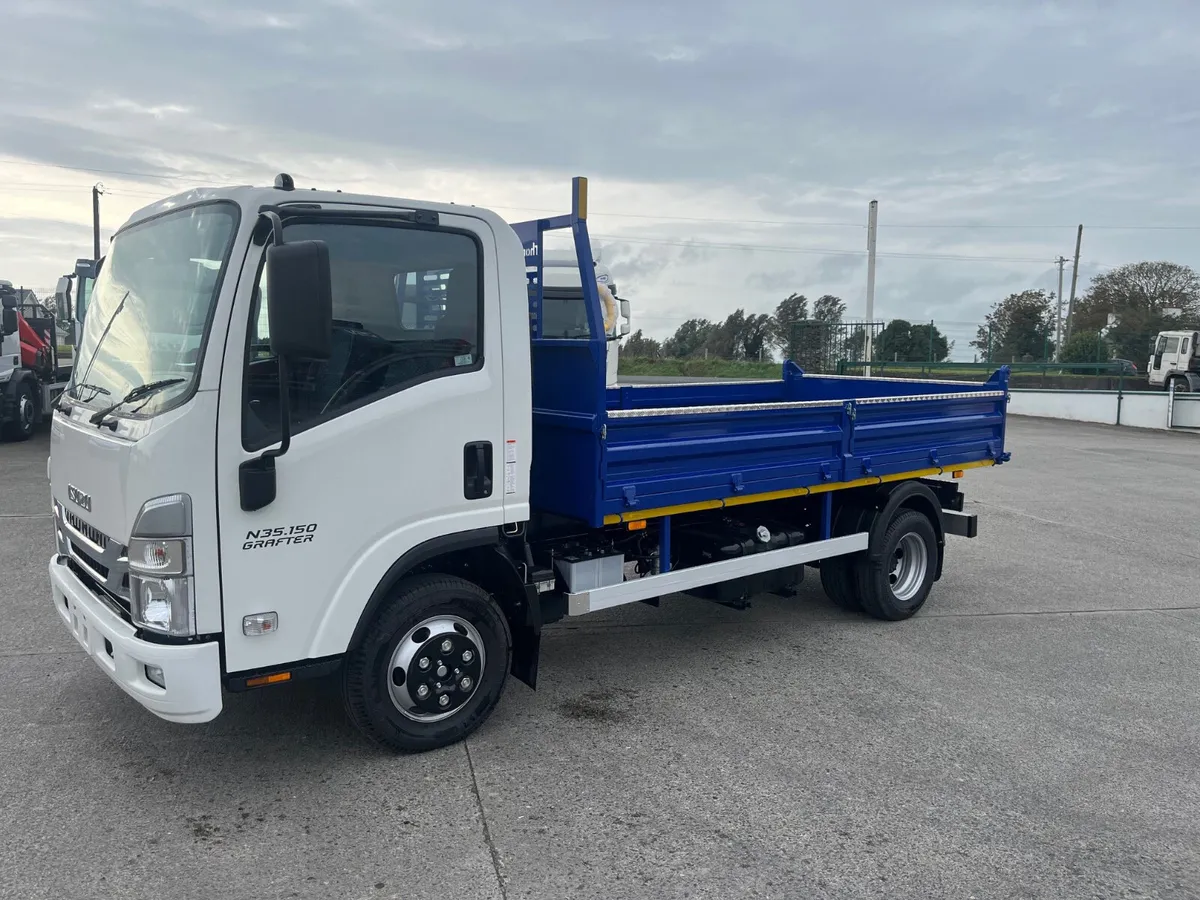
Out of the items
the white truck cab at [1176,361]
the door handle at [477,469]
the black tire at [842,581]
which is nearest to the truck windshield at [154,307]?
the door handle at [477,469]

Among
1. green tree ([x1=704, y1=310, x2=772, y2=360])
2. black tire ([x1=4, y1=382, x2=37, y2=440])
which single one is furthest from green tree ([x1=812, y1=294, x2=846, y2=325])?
black tire ([x1=4, y1=382, x2=37, y2=440])

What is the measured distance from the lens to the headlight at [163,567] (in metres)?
3.25

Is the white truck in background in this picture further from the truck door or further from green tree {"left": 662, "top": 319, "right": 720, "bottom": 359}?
green tree {"left": 662, "top": 319, "right": 720, "bottom": 359}

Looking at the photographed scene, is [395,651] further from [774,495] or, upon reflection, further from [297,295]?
[774,495]

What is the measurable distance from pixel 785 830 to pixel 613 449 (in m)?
1.82

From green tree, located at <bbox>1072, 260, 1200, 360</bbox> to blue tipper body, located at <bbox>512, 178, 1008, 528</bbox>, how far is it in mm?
34998

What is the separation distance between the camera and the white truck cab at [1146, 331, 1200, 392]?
3108 centimetres

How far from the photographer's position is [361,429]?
11.9 feet

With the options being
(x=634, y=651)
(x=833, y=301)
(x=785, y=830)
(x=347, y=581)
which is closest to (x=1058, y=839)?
(x=785, y=830)

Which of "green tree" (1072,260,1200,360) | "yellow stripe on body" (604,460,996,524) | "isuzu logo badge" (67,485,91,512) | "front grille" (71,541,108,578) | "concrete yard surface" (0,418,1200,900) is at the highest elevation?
"green tree" (1072,260,1200,360)

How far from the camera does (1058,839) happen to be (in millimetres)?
3537

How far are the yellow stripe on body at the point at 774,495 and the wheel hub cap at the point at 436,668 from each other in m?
0.88

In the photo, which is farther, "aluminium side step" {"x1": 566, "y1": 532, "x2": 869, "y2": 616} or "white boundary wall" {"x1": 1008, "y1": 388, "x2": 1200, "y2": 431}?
"white boundary wall" {"x1": 1008, "y1": 388, "x2": 1200, "y2": 431}

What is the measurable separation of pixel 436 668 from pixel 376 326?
1516 millimetres
